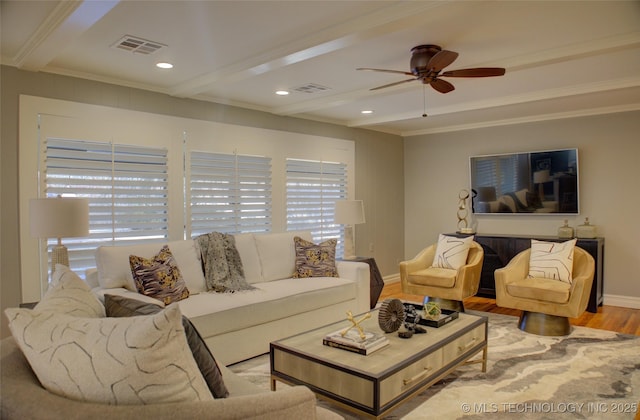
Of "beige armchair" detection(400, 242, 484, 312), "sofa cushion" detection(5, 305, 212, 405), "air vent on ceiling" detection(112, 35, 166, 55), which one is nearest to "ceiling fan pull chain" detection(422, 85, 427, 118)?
"beige armchair" detection(400, 242, 484, 312)

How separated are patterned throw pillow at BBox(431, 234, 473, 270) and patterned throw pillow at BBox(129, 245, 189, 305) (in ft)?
9.79

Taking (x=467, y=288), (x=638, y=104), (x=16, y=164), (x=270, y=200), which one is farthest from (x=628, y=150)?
(x=16, y=164)

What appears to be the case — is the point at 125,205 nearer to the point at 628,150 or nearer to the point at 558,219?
the point at 558,219

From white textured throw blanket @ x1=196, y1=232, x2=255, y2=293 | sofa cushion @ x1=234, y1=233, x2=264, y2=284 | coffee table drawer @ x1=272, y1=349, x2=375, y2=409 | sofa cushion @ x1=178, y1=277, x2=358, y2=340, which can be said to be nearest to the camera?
coffee table drawer @ x1=272, y1=349, x2=375, y2=409

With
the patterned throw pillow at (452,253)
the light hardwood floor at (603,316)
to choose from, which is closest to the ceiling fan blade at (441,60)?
the patterned throw pillow at (452,253)

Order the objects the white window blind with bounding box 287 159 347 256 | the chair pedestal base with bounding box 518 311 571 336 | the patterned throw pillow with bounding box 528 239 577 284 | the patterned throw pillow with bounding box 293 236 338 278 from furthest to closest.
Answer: the white window blind with bounding box 287 159 347 256, the patterned throw pillow with bounding box 293 236 338 278, the patterned throw pillow with bounding box 528 239 577 284, the chair pedestal base with bounding box 518 311 571 336

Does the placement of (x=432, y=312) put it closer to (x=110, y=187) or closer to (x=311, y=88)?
(x=311, y=88)

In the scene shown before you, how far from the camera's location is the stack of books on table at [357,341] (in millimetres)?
Result: 2494

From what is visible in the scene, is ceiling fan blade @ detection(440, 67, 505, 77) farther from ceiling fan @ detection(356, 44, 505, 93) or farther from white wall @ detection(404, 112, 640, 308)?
white wall @ detection(404, 112, 640, 308)

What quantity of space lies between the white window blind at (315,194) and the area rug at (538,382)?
7.66 ft

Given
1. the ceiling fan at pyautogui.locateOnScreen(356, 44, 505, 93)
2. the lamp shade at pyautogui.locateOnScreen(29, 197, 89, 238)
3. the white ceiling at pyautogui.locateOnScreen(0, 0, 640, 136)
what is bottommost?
the lamp shade at pyautogui.locateOnScreen(29, 197, 89, 238)

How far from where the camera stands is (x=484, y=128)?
6.44 meters

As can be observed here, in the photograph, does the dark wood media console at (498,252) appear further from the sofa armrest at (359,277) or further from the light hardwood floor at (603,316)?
the sofa armrest at (359,277)

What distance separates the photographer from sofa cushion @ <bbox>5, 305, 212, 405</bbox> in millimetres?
1135
